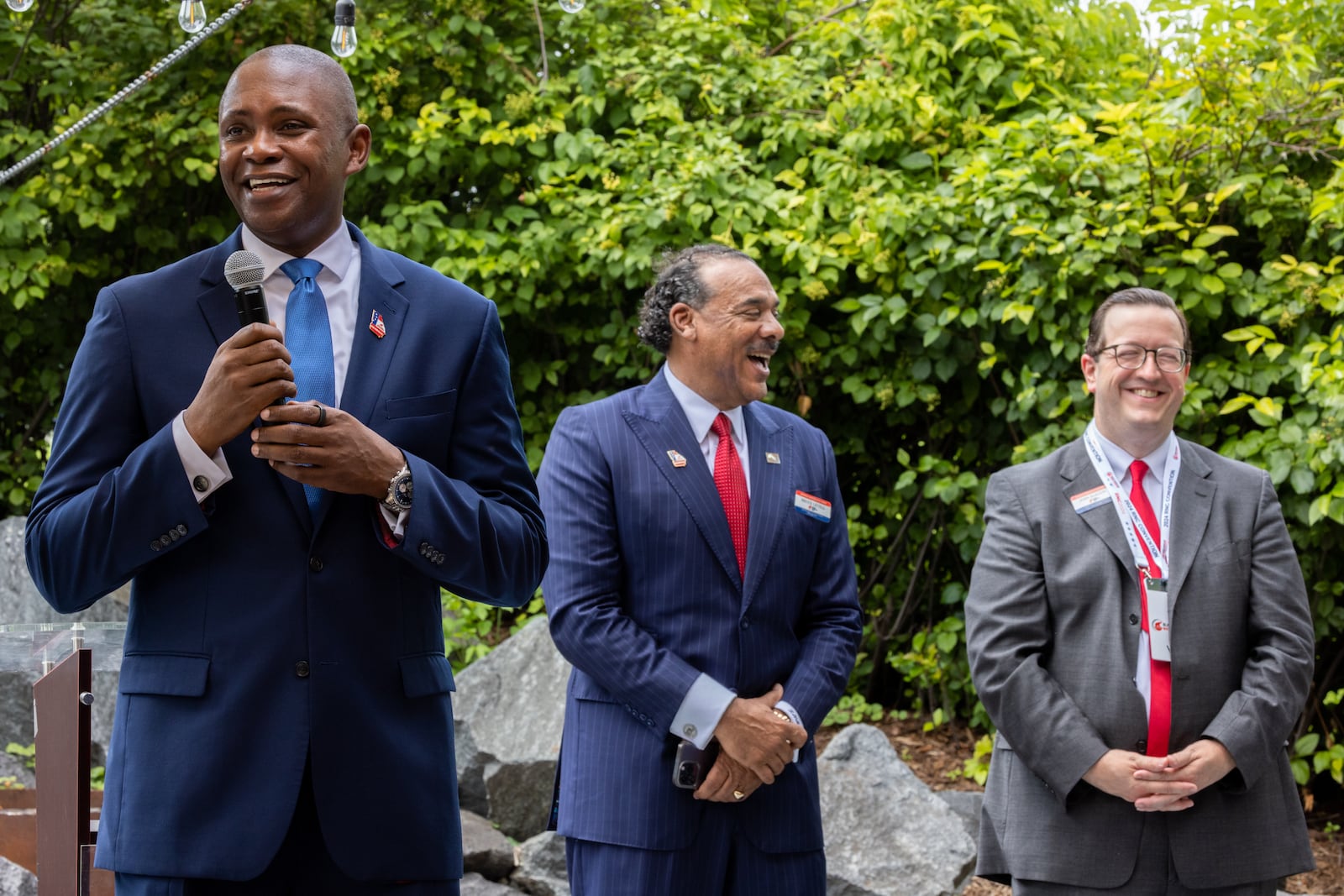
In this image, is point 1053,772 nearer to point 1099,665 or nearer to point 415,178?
point 1099,665

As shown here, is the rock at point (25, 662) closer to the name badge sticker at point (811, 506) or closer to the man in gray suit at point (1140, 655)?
the name badge sticker at point (811, 506)

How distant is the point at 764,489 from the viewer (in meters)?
3.61

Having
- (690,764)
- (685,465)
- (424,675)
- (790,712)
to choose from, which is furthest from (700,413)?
(424,675)

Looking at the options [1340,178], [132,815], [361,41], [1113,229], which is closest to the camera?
[132,815]

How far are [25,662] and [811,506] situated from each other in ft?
6.93

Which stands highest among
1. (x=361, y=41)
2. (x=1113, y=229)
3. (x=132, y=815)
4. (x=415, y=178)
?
(x=361, y=41)

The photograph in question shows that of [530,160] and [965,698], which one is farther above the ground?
[530,160]

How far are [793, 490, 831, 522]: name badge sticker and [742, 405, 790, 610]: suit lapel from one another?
0.07 ft

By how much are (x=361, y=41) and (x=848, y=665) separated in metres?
5.00

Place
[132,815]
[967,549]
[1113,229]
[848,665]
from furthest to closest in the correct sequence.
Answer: [967,549]
[1113,229]
[848,665]
[132,815]

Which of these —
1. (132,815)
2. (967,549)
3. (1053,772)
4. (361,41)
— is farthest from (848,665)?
(361,41)

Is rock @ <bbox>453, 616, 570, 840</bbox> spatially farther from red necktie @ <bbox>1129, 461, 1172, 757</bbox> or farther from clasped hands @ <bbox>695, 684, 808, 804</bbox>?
red necktie @ <bbox>1129, 461, 1172, 757</bbox>

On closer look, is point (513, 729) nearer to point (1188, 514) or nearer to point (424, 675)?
point (1188, 514)

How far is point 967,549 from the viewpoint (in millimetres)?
6168
